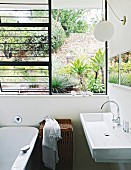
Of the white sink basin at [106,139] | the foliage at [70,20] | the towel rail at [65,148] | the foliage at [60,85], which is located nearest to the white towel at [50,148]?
the towel rail at [65,148]

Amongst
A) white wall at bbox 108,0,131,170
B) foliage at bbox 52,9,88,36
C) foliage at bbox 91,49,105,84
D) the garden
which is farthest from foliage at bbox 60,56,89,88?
white wall at bbox 108,0,131,170

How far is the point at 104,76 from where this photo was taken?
3582mm

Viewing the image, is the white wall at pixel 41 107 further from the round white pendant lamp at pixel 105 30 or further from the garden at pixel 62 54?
the round white pendant lamp at pixel 105 30

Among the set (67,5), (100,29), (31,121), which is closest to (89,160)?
(31,121)

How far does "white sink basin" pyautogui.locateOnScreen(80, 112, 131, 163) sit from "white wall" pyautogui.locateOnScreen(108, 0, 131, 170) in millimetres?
228

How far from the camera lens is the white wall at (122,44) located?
2338 millimetres

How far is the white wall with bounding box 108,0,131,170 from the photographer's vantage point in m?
2.34

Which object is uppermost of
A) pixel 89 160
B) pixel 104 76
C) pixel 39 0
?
pixel 39 0

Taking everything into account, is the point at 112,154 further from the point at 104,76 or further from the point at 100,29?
the point at 104,76

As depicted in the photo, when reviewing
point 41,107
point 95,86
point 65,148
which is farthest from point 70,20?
point 65,148

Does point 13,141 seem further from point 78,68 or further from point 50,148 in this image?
point 78,68

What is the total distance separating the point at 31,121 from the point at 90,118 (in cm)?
93

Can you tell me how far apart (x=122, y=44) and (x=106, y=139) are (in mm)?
1100

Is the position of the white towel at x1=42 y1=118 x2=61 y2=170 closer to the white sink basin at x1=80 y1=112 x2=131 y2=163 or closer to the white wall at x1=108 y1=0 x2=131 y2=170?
the white sink basin at x1=80 y1=112 x2=131 y2=163
